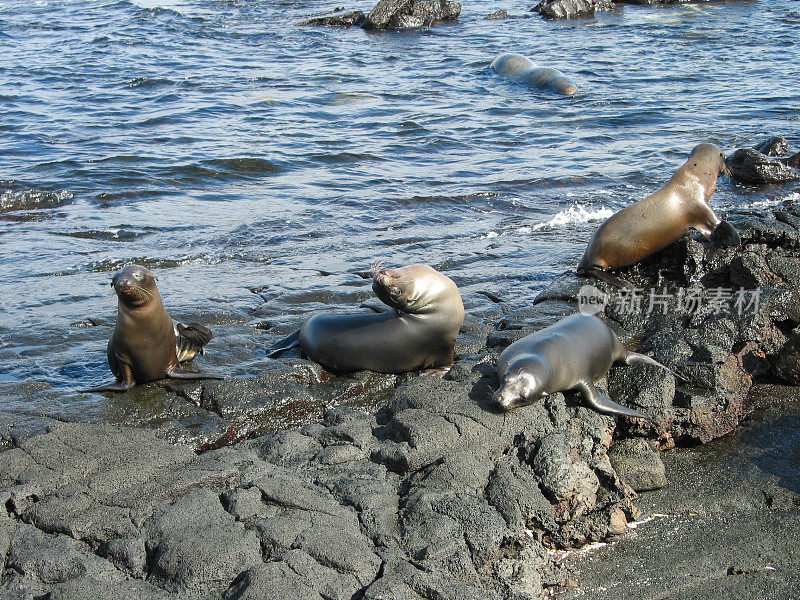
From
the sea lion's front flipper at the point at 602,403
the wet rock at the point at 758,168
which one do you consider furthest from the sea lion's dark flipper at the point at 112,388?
the wet rock at the point at 758,168

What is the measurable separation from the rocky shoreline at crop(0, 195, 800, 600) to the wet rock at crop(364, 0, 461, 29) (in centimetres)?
2134

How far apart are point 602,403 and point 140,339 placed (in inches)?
120

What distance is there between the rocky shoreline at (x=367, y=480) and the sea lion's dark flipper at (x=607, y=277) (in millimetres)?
943

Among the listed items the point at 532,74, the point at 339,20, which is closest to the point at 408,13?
the point at 339,20

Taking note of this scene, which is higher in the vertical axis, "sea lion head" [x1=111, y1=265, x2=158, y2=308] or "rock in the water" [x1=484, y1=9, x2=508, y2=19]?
"rock in the water" [x1=484, y1=9, x2=508, y2=19]

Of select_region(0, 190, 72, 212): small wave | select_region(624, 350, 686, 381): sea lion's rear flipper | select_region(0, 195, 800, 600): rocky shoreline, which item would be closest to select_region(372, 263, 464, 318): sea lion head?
select_region(0, 195, 800, 600): rocky shoreline

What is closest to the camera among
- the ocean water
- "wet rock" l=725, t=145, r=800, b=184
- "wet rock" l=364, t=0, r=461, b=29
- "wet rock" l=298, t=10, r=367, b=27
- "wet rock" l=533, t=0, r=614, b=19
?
the ocean water

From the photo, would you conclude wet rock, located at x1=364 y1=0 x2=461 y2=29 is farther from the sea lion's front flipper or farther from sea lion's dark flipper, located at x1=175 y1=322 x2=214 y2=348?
the sea lion's front flipper

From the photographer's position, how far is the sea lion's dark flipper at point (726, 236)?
729 cm

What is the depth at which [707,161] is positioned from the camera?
8555 mm

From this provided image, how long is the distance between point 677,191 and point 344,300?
336 centimetres

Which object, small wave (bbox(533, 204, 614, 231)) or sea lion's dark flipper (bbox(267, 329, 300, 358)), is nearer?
sea lion's dark flipper (bbox(267, 329, 300, 358))

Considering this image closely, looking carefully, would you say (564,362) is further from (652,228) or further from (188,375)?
(652,228)

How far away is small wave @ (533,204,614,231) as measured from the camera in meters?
10.6
